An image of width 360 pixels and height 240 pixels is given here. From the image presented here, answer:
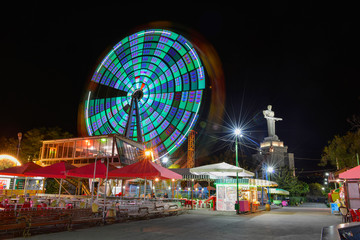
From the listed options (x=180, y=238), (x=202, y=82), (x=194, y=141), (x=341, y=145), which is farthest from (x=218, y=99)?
(x=194, y=141)

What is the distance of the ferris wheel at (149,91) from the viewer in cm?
3022

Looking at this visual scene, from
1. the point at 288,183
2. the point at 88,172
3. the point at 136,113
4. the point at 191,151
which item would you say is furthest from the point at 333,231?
the point at 191,151

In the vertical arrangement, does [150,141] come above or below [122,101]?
below

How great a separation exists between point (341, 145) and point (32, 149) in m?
42.6

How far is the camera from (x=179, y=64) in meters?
31.6

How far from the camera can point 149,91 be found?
34312 millimetres

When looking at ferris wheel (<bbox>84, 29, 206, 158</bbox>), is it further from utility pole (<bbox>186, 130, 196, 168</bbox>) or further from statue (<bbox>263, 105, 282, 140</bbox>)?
statue (<bbox>263, 105, 282, 140</bbox>)

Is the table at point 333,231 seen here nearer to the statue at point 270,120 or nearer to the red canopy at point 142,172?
the red canopy at point 142,172

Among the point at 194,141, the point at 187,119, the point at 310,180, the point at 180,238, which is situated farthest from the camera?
the point at 310,180

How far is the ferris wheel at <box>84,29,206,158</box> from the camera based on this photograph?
30219 millimetres

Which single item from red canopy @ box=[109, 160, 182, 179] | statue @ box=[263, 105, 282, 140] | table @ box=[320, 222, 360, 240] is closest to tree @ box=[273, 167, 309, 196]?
statue @ box=[263, 105, 282, 140]

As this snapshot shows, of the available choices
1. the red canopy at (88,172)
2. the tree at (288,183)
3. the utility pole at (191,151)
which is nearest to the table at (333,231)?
the red canopy at (88,172)

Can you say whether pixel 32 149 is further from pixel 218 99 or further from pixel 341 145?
pixel 341 145

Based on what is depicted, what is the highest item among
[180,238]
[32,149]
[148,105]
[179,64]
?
[179,64]
